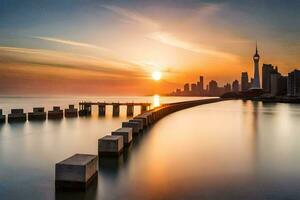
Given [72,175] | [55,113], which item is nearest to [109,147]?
[72,175]

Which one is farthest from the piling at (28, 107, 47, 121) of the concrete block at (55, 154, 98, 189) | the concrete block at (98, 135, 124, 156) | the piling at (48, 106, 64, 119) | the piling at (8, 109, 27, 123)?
the concrete block at (55, 154, 98, 189)

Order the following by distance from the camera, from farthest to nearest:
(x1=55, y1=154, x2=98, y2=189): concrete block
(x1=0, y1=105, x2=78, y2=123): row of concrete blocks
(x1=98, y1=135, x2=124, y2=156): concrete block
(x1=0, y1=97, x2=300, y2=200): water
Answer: (x1=0, y1=105, x2=78, y2=123): row of concrete blocks → (x1=98, y1=135, x2=124, y2=156): concrete block → (x1=55, y1=154, x2=98, y2=189): concrete block → (x1=0, y1=97, x2=300, y2=200): water

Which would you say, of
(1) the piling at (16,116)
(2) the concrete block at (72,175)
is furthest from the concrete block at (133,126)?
(1) the piling at (16,116)

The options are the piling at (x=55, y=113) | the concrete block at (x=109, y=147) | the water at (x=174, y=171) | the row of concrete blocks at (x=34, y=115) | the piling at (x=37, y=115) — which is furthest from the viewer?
the piling at (x=55, y=113)

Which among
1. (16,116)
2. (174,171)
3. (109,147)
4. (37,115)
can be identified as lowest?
(174,171)

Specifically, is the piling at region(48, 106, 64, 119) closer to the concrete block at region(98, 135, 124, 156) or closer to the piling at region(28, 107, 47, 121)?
the piling at region(28, 107, 47, 121)

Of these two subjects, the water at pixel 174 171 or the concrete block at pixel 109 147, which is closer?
the water at pixel 174 171

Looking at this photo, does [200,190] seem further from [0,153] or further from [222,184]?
[0,153]

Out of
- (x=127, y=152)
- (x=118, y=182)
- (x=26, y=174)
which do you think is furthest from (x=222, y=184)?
(x=26, y=174)

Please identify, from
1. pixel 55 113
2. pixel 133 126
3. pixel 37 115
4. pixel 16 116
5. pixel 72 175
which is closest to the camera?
pixel 72 175

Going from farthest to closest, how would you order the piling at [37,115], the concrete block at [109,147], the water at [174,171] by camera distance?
1. the piling at [37,115]
2. the concrete block at [109,147]
3. the water at [174,171]

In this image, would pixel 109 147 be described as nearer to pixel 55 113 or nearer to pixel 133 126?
pixel 133 126

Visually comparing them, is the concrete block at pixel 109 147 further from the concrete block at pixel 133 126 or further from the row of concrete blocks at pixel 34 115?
the row of concrete blocks at pixel 34 115
